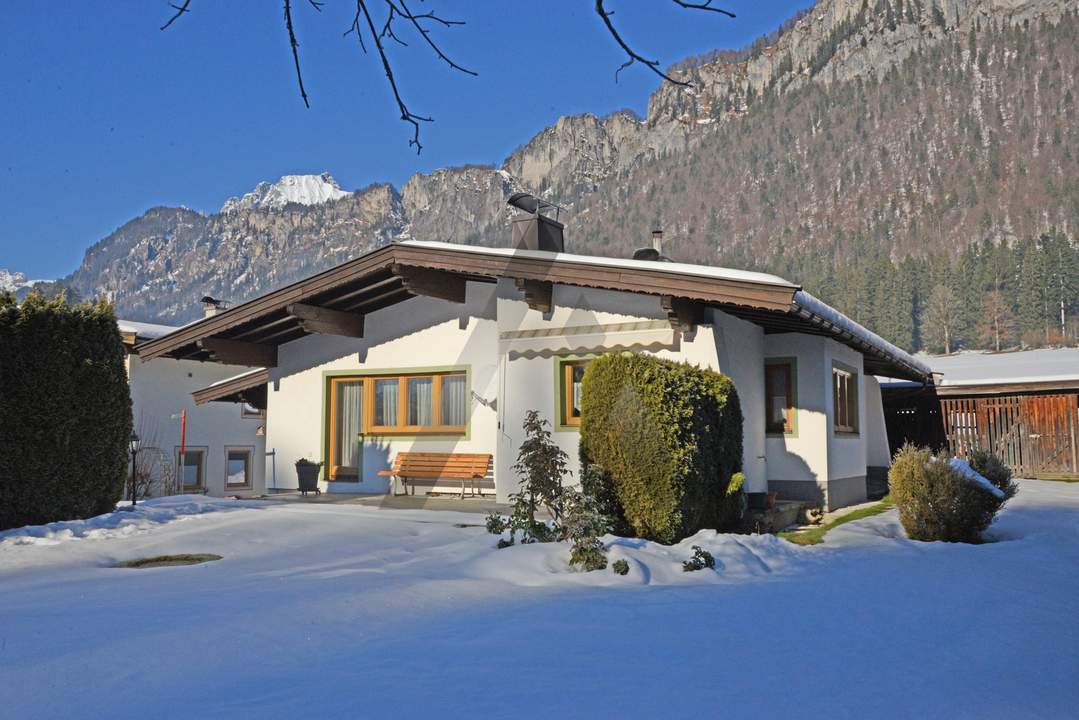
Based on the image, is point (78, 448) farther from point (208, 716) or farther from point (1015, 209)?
point (1015, 209)

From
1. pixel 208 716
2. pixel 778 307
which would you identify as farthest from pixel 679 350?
pixel 208 716

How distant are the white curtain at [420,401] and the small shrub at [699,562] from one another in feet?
22.6

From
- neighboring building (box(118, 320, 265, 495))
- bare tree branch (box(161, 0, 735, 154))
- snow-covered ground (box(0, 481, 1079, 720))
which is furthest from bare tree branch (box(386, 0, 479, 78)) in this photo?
neighboring building (box(118, 320, 265, 495))

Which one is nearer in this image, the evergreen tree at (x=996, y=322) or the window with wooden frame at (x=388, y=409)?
the window with wooden frame at (x=388, y=409)

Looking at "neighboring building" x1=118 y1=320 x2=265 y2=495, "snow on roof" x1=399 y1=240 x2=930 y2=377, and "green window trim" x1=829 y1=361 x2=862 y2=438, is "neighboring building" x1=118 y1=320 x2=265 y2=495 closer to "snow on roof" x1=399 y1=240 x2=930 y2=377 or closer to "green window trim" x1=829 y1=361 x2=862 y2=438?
"snow on roof" x1=399 y1=240 x2=930 y2=377

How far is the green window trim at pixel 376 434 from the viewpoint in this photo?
485 inches

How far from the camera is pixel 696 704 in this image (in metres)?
3.31

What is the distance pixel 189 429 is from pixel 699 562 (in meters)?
19.1

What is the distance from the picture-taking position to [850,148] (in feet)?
470

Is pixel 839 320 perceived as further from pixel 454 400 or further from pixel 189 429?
pixel 189 429

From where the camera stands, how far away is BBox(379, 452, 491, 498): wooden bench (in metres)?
12.0

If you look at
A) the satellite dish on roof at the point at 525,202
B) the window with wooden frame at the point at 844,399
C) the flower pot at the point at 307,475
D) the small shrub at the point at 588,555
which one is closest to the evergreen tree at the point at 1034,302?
the window with wooden frame at the point at 844,399

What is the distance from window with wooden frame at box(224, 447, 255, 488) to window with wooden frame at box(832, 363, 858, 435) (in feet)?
55.6

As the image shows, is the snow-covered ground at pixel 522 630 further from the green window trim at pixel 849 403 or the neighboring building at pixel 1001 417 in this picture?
the neighboring building at pixel 1001 417
